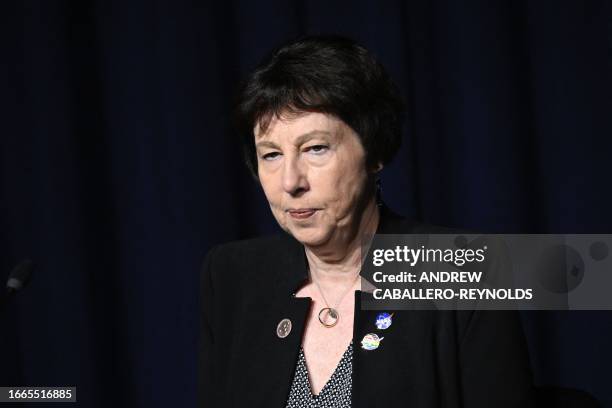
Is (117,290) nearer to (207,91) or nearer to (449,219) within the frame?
(207,91)

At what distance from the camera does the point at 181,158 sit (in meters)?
2.24

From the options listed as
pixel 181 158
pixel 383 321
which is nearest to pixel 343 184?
pixel 383 321

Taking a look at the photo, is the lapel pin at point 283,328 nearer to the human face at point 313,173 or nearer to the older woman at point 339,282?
the older woman at point 339,282

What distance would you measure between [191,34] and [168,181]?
0.41 metres

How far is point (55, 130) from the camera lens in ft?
7.32

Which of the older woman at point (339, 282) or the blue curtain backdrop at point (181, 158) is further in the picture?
the blue curtain backdrop at point (181, 158)

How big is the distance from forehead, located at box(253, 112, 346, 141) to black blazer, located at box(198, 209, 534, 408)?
0.84 feet

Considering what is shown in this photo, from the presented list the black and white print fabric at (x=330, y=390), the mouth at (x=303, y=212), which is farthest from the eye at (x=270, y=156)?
the black and white print fabric at (x=330, y=390)

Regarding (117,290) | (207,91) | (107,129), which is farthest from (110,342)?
(207,91)

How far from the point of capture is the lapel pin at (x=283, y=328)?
152 centimetres

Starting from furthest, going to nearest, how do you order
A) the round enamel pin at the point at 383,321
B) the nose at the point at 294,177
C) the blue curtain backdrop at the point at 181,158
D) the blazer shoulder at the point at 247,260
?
1. the blue curtain backdrop at the point at 181,158
2. the blazer shoulder at the point at 247,260
3. the round enamel pin at the point at 383,321
4. the nose at the point at 294,177

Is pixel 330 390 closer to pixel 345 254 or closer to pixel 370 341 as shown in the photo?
pixel 370 341

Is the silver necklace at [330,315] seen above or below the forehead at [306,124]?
below

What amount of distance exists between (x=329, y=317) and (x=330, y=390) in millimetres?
140
